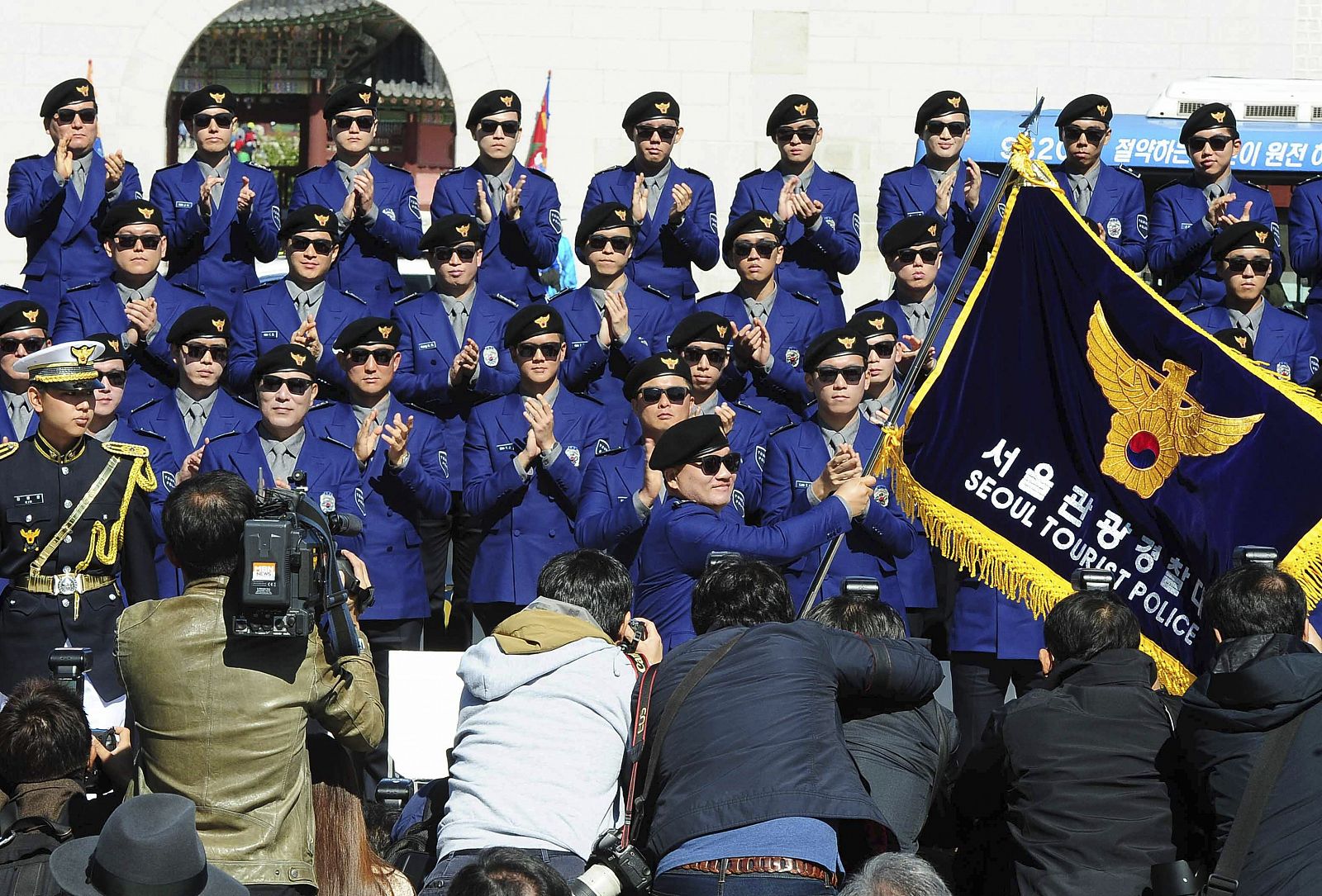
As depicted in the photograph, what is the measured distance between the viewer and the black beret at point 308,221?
871 centimetres

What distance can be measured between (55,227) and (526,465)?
369 centimetres

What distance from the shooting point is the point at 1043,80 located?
16094 millimetres

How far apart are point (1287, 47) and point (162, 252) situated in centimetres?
1092

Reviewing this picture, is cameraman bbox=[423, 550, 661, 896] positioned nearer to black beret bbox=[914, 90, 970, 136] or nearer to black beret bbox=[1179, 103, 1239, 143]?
black beret bbox=[914, 90, 970, 136]

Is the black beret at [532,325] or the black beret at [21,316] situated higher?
the black beret at [532,325]

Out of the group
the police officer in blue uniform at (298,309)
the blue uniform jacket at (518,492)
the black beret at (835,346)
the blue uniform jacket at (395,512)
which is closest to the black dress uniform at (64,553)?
the blue uniform jacket at (395,512)

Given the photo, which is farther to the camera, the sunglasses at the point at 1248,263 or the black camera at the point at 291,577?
the sunglasses at the point at 1248,263

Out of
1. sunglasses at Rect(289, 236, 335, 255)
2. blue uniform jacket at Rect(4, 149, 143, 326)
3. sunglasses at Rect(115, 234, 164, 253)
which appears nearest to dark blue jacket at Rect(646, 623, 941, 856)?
sunglasses at Rect(289, 236, 335, 255)

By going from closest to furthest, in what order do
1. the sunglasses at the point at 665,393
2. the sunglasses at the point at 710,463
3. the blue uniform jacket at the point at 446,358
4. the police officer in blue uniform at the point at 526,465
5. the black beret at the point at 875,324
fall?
1. the sunglasses at the point at 710,463
2. the sunglasses at the point at 665,393
3. the police officer in blue uniform at the point at 526,465
4. the black beret at the point at 875,324
5. the blue uniform jacket at the point at 446,358

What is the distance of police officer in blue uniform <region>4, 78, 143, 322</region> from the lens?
974 cm

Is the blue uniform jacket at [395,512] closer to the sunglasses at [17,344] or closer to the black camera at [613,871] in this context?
the sunglasses at [17,344]

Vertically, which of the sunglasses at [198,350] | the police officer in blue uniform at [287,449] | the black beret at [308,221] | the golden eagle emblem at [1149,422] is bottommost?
the police officer in blue uniform at [287,449]

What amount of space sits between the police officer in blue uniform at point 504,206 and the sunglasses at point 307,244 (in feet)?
3.38

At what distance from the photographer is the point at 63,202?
32.3ft
